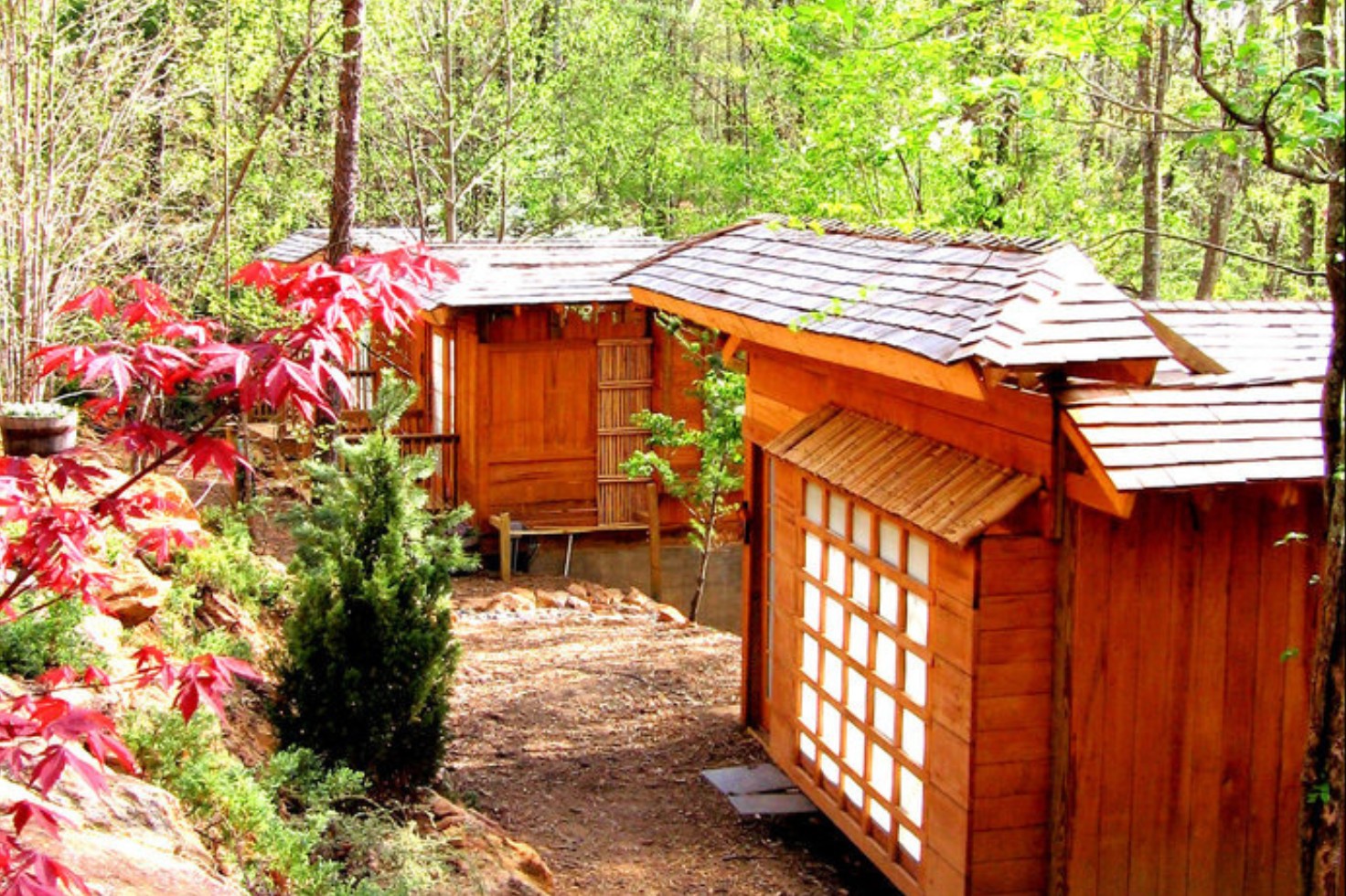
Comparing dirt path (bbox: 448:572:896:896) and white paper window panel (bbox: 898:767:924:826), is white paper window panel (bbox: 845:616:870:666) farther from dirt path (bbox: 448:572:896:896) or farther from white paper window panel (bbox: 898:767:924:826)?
dirt path (bbox: 448:572:896:896)

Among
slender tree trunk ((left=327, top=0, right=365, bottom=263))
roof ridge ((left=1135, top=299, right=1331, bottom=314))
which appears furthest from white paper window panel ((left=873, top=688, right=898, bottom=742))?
slender tree trunk ((left=327, top=0, right=365, bottom=263))

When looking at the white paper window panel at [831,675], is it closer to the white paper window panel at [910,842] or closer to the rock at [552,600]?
the white paper window panel at [910,842]

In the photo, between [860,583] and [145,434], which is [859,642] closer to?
[860,583]

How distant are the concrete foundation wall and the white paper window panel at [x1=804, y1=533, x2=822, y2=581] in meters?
8.69

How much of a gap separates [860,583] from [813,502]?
2.82 ft

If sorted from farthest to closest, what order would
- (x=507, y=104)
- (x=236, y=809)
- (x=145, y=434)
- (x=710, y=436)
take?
1. (x=507, y=104)
2. (x=710, y=436)
3. (x=236, y=809)
4. (x=145, y=434)

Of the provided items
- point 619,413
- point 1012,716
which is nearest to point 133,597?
point 1012,716

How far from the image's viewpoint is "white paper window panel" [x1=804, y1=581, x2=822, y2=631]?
8885 mm

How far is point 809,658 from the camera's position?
29.9 feet

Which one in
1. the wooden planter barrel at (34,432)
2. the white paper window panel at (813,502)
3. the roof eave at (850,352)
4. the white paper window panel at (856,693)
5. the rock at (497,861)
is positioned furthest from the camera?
the wooden planter barrel at (34,432)

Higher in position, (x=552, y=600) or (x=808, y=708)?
(x=808, y=708)

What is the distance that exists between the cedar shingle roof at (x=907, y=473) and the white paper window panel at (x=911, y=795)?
142 centimetres

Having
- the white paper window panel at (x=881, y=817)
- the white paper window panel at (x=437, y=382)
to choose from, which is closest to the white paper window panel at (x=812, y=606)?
the white paper window panel at (x=881, y=817)

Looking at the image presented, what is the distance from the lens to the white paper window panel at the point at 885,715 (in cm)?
786
